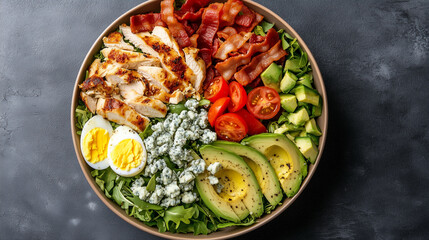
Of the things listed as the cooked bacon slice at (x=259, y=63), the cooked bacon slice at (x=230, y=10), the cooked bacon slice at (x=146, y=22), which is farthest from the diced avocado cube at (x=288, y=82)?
the cooked bacon slice at (x=146, y=22)

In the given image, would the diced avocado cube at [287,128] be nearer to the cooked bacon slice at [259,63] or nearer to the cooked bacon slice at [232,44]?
the cooked bacon slice at [259,63]

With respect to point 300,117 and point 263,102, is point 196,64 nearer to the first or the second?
point 263,102

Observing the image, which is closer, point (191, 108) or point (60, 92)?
point (191, 108)

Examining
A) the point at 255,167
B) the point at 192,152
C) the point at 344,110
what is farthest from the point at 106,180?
the point at 344,110

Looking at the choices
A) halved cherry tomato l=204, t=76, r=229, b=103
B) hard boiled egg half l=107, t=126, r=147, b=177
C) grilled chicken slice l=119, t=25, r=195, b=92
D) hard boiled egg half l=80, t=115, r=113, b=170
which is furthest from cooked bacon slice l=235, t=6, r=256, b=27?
hard boiled egg half l=80, t=115, r=113, b=170

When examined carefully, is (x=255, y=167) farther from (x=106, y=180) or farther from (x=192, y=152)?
(x=106, y=180)

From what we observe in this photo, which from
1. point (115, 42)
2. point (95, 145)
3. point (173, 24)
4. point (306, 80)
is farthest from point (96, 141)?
point (306, 80)
